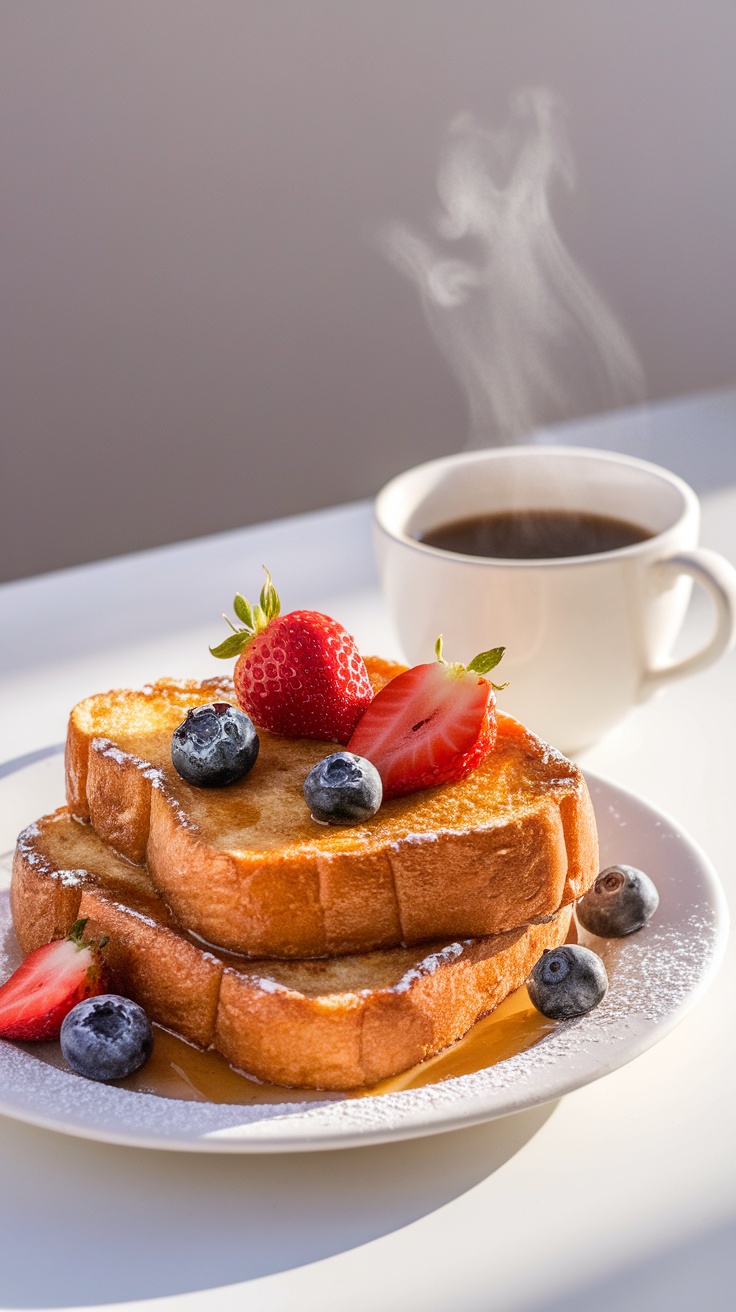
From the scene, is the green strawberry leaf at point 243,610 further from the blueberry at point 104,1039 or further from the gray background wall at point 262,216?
the gray background wall at point 262,216

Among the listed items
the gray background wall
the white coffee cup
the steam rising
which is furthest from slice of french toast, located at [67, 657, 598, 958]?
the gray background wall

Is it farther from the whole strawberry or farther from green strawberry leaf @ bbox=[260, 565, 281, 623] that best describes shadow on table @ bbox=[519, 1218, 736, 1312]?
green strawberry leaf @ bbox=[260, 565, 281, 623]

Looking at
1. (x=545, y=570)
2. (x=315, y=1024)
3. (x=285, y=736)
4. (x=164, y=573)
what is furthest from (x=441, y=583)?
(x=164, y=573)

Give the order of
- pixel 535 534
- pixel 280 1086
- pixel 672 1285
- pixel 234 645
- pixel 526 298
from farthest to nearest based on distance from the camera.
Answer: pixel 526 298 < pixel 535 534 < pixel 234 645 < pixel 280 1086 < pixel 672 1285

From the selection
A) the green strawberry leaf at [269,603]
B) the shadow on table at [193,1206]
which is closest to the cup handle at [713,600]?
the green strawberry leaf at [269,603]

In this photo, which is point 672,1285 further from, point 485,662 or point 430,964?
point 485,662

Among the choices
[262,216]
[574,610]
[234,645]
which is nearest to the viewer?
[234,645]

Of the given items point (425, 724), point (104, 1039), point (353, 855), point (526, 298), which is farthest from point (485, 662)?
point (526, 298)
